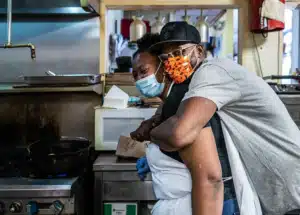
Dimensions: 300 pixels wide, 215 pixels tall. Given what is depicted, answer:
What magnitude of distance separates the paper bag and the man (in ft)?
3.20

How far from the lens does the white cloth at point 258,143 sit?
3.51 feet

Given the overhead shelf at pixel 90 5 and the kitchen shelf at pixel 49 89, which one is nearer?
the overhead shelf at pixel 90 5

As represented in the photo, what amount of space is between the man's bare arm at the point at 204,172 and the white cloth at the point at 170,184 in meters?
0.07

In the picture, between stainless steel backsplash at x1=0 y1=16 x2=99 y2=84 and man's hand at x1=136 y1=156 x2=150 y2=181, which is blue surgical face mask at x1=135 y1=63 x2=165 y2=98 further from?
stainless steel backsplash at x1=0 y1=16 x2=99 y2=84

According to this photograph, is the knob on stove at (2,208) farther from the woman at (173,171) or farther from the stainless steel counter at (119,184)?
the woman at (173,171)

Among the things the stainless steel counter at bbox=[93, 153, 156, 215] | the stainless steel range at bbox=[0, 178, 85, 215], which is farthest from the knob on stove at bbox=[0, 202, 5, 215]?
the stainless steel counter at bbox=[93, 153, 156, 215]

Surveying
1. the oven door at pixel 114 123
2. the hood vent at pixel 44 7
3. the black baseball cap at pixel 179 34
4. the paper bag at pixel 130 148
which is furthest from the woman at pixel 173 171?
the hood vent at pixel 44 7

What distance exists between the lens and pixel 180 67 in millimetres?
1195

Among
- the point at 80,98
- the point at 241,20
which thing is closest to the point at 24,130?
the point at 80,98

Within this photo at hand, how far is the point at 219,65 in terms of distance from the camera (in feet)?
3.51

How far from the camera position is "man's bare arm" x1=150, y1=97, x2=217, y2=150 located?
0.98 metres

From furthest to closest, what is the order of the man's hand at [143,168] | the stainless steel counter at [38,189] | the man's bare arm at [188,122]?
the stainless steel counter at [38,189] < the man's hand at [143,168] < the man's bare arm at [188,122]

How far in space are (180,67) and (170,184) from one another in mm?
381

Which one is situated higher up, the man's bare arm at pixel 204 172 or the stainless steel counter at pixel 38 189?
the man's bare arm at pixel 204 172
